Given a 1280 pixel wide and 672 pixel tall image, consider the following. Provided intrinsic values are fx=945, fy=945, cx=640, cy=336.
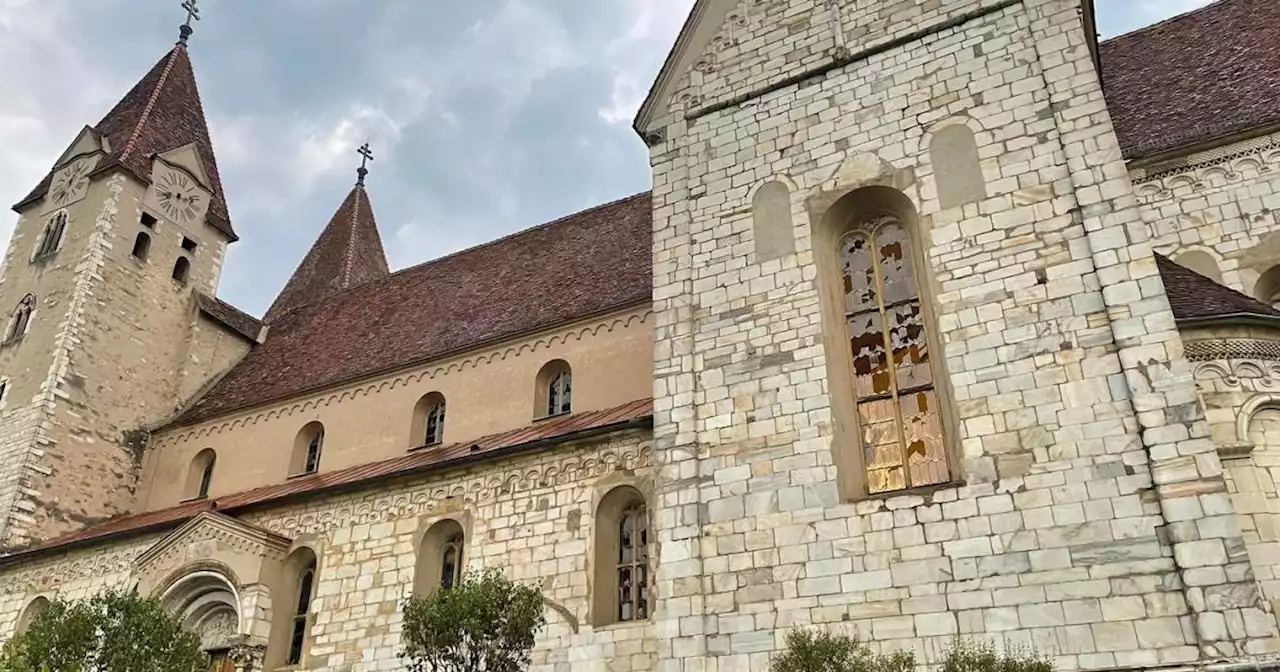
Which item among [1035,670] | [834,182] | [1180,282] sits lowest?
[1035,670]

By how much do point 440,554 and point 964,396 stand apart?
8.11 m

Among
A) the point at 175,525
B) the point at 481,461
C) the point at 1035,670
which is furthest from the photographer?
the point at 175,525

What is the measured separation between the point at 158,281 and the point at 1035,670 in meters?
23.4

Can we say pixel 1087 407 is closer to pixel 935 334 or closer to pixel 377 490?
pixel 935 334

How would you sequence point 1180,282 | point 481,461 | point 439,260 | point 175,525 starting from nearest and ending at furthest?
1. point 1180,282
2. point 481,461
3. point 175,525
4. point 439,260

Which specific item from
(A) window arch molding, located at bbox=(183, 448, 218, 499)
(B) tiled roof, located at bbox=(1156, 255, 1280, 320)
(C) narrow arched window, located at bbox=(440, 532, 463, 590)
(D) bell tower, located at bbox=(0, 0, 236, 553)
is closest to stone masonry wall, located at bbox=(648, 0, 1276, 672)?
(B) tiled roof, located at bbox=(1156, 255, 1280, 320)

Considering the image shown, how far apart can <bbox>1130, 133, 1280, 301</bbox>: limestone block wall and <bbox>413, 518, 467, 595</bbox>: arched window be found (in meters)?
10.9

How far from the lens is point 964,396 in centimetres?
1006

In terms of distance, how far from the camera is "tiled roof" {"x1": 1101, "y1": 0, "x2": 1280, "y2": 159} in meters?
13.9

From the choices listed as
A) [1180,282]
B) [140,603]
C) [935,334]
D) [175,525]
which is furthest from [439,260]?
[1180,282]

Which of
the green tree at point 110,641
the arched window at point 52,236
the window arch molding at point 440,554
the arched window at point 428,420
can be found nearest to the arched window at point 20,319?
the arched window at point 52,236

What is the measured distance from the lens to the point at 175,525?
1634 centimetres

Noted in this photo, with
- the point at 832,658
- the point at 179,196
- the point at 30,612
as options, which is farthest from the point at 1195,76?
the point at 179,196

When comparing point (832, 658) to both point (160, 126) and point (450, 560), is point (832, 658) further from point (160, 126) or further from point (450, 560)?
point (160, 126)
